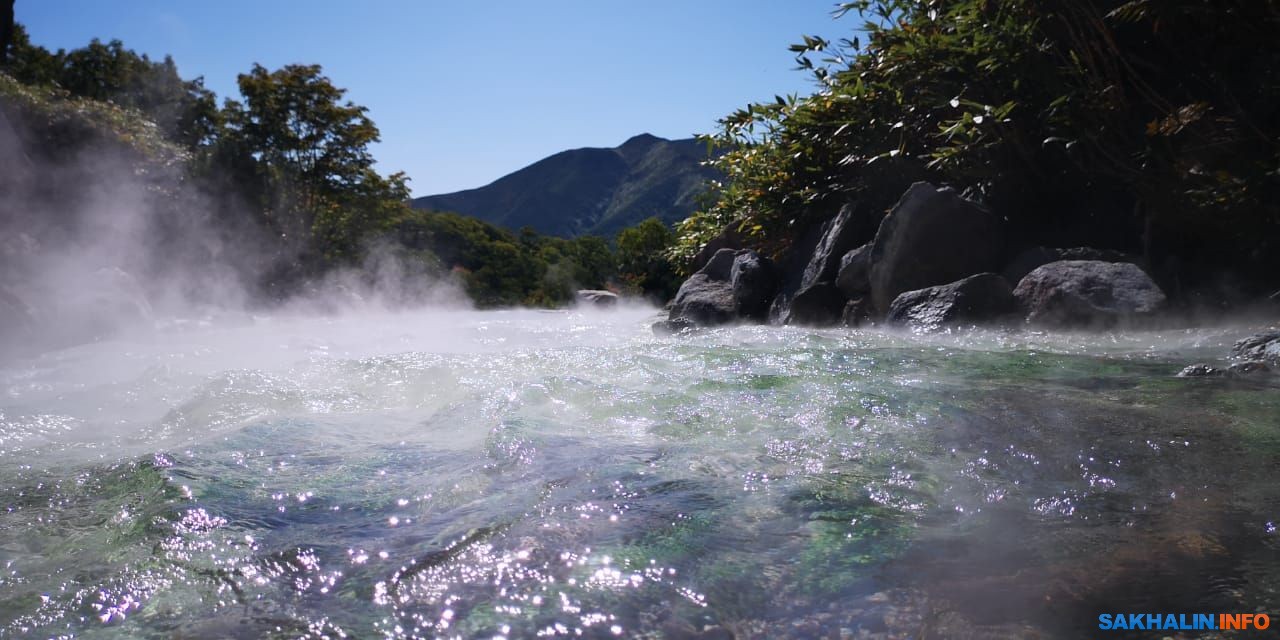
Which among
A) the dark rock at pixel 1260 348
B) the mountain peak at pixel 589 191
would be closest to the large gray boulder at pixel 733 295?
the dark rock at pixel 1260 348

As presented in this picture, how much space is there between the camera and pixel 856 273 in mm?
5297

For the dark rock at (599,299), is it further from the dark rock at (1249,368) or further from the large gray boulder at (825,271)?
the dark rock at (1249,368)

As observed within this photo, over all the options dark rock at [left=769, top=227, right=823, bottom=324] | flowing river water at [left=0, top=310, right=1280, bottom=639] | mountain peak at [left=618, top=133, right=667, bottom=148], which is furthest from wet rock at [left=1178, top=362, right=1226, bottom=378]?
mountain peak at [left=618, top=133, right=667, bottom=148]

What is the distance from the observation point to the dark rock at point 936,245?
4824 millimetres

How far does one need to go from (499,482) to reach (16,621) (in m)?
0.89

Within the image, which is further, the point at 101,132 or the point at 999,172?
the point at 101,132

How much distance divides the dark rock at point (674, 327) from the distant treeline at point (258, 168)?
386 cm

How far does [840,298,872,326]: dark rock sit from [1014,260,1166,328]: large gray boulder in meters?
1.10

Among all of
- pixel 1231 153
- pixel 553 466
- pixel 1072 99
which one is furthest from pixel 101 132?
pixel 1231 153

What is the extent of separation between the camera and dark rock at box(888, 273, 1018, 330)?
13.8 ft

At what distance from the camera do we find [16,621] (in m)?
1.09

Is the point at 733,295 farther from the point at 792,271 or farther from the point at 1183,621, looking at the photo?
the point at 1183,621

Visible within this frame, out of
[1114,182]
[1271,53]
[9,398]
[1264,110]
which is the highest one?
[1271,53]

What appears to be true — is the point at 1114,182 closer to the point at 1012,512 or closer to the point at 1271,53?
the point at 1271,53
